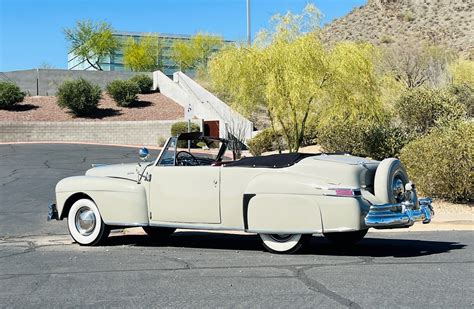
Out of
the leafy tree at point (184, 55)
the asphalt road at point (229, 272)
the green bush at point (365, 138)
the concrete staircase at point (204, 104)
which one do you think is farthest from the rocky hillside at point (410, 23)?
the asphalt road at point (229, 272)

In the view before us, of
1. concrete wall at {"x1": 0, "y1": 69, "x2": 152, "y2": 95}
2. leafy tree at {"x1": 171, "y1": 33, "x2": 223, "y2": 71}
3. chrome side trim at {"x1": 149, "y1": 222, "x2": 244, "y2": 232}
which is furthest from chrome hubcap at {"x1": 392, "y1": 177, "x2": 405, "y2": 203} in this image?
leafy tree at {"x1": 171, "y1": 33, "x2": 223, "y2": 71}

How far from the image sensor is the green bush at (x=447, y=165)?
47.1 feet

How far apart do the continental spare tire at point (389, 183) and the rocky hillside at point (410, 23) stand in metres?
53.9

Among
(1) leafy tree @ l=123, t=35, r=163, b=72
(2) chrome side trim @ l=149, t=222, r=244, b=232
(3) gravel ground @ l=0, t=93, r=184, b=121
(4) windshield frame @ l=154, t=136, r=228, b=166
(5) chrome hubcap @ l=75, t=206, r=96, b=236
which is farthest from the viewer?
(1) leafy tree @ l=123, t=35, r=163, b=72

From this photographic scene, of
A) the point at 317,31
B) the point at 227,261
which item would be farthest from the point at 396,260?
the point at 317,31

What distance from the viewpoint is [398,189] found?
349 inches

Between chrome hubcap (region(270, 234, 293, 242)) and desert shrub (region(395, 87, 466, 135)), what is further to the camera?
desert shrub (region(395, 87, 466, 135))

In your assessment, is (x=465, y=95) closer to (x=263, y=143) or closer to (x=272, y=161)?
(x=263, y=143)

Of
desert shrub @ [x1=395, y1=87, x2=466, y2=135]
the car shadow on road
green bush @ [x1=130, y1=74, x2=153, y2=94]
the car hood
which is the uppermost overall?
green bush @ [x1=130, y1=74, x2=153, y2=94]

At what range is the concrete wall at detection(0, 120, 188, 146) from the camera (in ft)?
125

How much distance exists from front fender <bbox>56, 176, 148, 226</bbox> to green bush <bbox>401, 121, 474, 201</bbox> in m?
7.63

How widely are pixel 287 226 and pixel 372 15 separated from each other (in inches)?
2904

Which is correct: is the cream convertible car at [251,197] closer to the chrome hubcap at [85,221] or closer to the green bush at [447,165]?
the chrome hubcap at [85,221]

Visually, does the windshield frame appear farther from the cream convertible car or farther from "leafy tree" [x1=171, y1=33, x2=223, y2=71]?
"leafy tree" [x1=171, y1=33, x2=223, y2=71]
